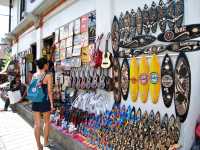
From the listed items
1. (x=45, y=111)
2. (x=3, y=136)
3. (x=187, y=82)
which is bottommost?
(x=3, y=136)

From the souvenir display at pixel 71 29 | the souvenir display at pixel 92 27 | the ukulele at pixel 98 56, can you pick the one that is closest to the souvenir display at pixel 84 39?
the souvenir display at pixel 92 27

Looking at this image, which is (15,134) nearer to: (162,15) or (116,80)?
(116,80)

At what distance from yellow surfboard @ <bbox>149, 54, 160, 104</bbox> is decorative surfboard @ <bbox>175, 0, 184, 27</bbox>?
50 cm

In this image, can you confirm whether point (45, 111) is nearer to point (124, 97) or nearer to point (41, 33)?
point (124, 97)

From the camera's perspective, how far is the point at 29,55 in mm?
11664

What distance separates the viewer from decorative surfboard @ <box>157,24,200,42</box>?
122 inches

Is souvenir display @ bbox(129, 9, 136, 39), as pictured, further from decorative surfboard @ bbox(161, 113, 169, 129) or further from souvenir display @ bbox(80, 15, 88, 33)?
souvenir display @ bbox(80, 15, 88, 33)

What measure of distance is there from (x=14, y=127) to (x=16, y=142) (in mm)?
1547

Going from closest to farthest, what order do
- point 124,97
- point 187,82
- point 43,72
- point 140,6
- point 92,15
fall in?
1. point 187,82
2. point 140,6
3. point 124,97
4. point 43,72
5. point 92,15

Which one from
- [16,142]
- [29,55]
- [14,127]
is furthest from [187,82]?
[29,55]

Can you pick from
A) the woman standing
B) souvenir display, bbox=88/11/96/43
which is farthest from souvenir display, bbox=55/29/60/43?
the woman standing

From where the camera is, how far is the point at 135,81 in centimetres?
412

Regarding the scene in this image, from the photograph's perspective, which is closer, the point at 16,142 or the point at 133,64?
the point at 133,64

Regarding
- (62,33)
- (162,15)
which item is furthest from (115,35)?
(62,33)
